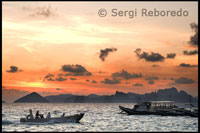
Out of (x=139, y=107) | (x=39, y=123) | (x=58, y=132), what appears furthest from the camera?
(x=139, y=107)

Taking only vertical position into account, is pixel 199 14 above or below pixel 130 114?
above

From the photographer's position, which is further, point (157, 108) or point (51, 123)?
point (157, 108)

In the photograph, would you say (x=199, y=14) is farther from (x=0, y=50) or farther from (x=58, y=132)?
(x=58, y=132)

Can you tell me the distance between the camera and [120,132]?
205 feet

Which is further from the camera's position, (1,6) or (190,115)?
(190,115)

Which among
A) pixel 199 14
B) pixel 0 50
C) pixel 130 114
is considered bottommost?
pixel 130 114

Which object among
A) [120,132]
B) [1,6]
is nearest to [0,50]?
[1,6]

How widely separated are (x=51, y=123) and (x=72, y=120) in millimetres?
5286

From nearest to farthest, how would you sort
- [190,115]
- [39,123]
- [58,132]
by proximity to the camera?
[58,132]
[39,123]
[190,115]

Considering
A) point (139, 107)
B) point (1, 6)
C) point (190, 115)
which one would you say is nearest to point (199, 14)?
point (1, 6)

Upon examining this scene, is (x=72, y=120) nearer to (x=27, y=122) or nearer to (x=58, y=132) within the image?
(x=27, y=122)

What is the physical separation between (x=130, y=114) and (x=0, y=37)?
90.9m

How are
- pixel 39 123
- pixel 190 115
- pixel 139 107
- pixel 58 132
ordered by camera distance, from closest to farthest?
pixel 58 132 < pixel 39 123 < pixel 190 115 < pixel 139 107

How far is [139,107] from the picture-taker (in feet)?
400
